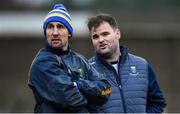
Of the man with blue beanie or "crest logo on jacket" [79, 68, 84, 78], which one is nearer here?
the man with blue beanie

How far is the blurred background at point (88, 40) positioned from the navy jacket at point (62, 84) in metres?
8.81

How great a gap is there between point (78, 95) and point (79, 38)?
13210 millimetres

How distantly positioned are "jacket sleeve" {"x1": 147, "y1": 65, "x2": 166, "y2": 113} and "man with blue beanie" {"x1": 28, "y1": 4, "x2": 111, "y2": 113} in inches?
40.6

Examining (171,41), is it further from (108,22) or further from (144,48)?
(108,22)

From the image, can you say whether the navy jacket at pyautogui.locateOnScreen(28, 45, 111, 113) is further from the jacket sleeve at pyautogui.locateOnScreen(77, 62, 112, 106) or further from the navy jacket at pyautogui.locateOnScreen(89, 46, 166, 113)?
the navy jacket at pyautogui.locateOnScreen(89, 46, 166, 113)

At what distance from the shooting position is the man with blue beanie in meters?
5.71

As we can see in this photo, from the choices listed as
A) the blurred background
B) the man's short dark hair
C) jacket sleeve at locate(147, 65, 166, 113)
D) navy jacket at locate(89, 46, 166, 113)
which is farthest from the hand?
the blurred background

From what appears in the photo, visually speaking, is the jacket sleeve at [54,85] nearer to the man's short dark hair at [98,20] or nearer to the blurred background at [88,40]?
the man's short dark hair at [98,20]

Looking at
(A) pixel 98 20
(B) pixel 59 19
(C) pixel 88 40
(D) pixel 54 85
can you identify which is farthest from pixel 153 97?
(C) pixel 88 40

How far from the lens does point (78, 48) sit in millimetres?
18250

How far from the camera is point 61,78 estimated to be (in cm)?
575

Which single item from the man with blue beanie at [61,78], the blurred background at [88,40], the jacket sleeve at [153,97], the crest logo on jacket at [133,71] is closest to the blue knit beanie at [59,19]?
the man with blue beanie at [61,78]

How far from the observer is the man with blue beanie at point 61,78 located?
225 inches

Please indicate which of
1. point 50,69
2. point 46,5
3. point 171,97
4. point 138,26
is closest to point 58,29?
point 50,69
